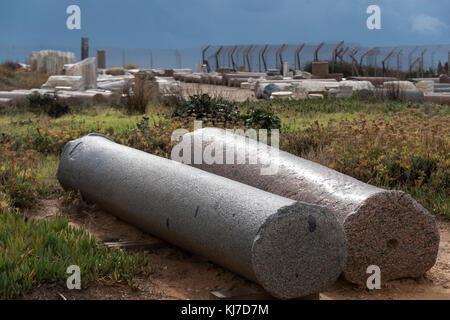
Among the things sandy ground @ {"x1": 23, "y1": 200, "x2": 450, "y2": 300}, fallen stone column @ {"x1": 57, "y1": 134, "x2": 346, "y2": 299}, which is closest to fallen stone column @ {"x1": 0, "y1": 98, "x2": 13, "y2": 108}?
fallen stone column @ {"x1": 57, "y1": 134, "x2": 346, "y2": 299}

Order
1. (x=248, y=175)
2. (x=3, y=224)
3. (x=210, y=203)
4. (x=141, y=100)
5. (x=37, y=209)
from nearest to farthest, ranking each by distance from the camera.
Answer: (x=210, y=203), (x=3, y=224), (x=248, y=175), (x=37, y=209), (x=141, y=100)

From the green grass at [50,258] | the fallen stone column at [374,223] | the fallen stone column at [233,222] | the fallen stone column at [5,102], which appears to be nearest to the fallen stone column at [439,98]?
the fallen stone column at [5,102]

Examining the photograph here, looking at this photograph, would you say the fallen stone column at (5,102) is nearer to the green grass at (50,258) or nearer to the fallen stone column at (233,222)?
the fallen stone column at (233,222)

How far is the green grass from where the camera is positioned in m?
3.89

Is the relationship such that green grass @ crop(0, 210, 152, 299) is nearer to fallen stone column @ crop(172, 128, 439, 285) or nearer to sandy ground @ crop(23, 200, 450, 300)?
sandy ground @ crop(23, 200, 450, 300)

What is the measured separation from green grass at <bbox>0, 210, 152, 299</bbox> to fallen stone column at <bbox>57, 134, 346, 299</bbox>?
0.46 m

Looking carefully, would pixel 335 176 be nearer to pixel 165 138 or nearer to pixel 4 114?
pixel 165 138

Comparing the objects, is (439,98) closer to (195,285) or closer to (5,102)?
(5,102)

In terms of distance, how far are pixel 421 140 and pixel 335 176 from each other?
3.10 metres

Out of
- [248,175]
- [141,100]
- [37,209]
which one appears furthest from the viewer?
[141,100]

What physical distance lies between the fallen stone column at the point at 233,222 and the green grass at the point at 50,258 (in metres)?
0.46

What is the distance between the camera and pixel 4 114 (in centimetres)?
1368

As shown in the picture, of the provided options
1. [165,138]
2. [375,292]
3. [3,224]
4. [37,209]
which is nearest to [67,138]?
[165,138]

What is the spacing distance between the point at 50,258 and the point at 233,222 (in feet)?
4.64
